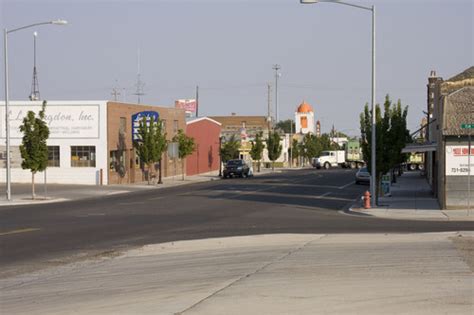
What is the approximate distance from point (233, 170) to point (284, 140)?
52.5m

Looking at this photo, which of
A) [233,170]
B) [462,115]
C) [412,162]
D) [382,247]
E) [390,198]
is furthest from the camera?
[412,162]

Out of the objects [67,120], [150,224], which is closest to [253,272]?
[150,224]

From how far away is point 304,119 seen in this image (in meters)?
165

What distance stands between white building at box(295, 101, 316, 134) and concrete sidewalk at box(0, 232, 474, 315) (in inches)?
5767

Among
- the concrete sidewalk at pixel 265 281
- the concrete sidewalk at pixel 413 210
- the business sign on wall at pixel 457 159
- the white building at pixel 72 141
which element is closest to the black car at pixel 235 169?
the white building at pixel 72 141

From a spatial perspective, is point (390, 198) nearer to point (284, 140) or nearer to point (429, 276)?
point (429, 276)

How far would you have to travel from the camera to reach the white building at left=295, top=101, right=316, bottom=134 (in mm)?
164750

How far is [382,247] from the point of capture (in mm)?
16547

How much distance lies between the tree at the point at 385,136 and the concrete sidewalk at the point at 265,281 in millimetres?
17358

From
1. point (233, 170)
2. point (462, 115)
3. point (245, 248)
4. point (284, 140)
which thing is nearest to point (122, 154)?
point (233, 170)

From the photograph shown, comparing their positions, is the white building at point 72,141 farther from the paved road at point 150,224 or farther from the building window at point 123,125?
the paved road at point 150,224

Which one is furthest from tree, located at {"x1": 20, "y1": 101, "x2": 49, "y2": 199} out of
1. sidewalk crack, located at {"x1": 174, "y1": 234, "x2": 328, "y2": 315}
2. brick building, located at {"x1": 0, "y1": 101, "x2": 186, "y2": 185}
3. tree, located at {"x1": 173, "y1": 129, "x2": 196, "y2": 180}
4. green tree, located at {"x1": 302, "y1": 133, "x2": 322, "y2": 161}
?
green tree, located at {"x1": 302, "y1": 133, "x2": 322, "y2": 161}

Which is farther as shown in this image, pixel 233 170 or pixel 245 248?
pixel 233 170

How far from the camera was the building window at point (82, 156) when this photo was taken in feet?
190
